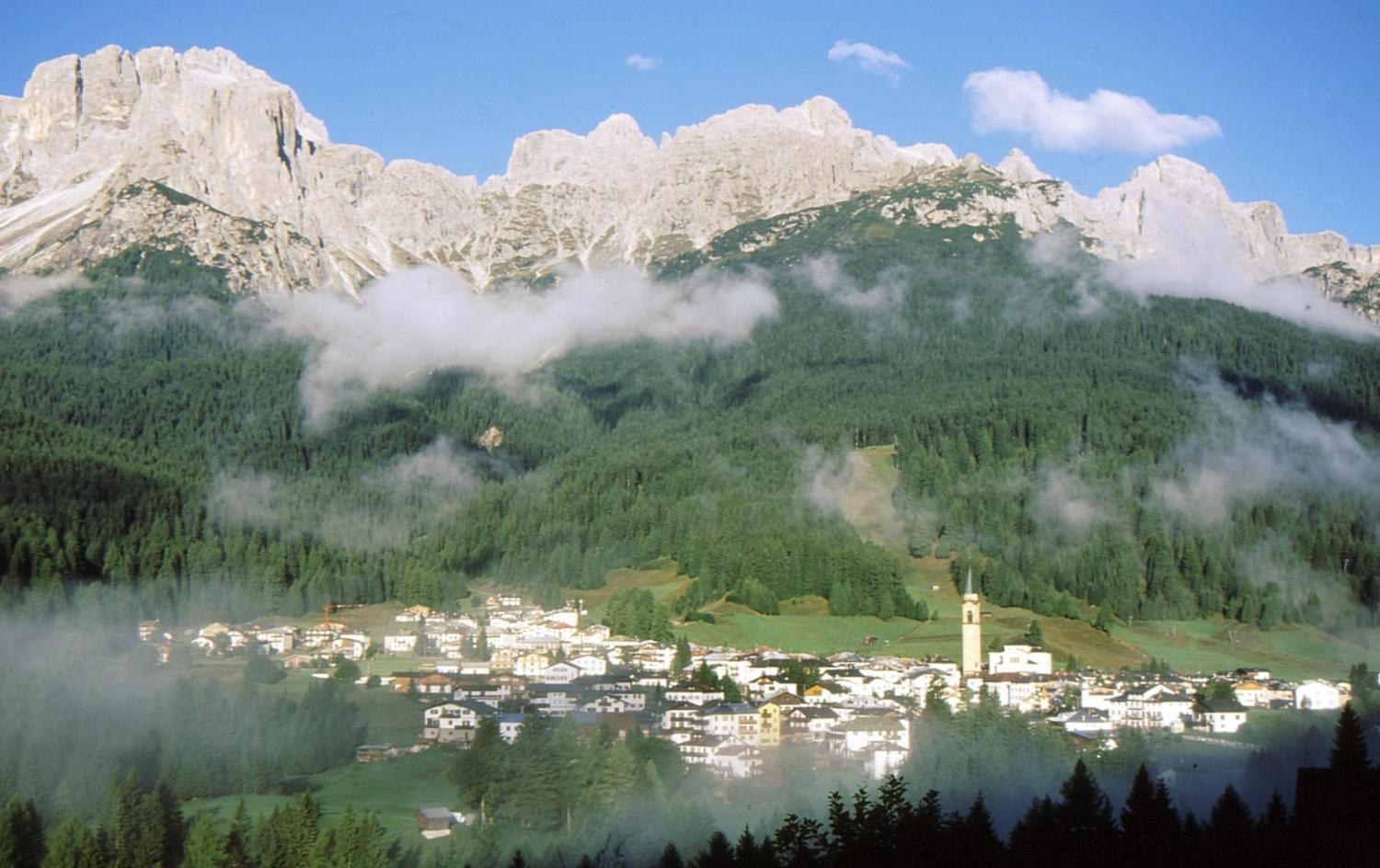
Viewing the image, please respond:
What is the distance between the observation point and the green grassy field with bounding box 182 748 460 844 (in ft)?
236

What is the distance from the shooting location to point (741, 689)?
99.0 metres

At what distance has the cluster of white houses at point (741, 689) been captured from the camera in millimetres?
86812

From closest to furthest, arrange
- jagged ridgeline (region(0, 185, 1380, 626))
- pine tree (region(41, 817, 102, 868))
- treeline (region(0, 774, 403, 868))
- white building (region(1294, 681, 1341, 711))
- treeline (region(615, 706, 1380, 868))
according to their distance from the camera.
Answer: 1. treeline (region(615, 706, 1380, 868))
2. pine tree (region(41, 817, 102, 868))
3. treeline (region(0, 774, 403, 868))
4. white building (region(1294, 681, 1341, 711))
5. jagged ridgeline (region(0, 185, 1380, 626))

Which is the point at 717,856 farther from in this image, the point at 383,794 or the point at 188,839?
the point at 188,839

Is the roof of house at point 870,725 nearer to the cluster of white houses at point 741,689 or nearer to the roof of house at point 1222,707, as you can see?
the cluster of white houses at point 741,689

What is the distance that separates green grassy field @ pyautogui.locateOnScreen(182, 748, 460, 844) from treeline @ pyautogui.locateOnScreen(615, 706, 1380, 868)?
39.4ft

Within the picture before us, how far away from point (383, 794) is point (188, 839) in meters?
11.7

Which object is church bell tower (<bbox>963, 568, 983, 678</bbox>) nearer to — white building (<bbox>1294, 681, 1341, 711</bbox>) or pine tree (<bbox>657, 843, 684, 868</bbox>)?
white building (<bbox>1294, 681, 1341, 711</bbox>)

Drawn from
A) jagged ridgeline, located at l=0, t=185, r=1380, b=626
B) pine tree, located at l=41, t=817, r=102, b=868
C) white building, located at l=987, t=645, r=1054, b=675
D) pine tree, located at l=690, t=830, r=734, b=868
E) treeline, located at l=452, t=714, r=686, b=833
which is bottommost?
pine tree, located at l=41, t=817, r=102, b=868

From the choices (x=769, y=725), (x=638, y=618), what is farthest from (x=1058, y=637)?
(x=769, y=725)

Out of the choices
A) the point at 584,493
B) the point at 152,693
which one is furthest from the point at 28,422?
the point at 152,693

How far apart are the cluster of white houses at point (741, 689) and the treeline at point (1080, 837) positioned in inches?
665

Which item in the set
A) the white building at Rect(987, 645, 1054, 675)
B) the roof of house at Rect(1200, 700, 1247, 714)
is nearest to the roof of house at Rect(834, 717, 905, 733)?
the roof of house at Rect(1200, 700, 1247, 714)

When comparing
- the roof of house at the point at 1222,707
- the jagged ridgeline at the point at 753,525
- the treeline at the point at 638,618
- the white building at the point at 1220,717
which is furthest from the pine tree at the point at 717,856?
the jagged ridgeline at the point at 753,525
